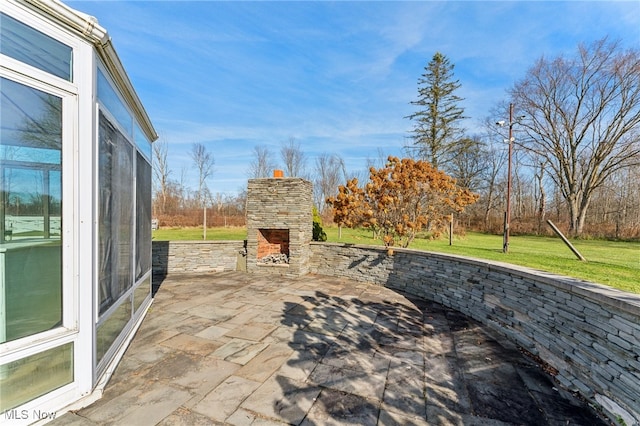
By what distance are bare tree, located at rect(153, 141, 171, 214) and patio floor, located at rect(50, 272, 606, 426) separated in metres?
19.8

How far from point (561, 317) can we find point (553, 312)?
0.11 metres

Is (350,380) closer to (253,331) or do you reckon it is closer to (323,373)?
(323,373)

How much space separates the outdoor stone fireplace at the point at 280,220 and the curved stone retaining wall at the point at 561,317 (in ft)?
10.1

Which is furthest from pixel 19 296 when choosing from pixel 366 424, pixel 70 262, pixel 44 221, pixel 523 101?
pixel 523 101

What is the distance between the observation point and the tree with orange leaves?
6.43m

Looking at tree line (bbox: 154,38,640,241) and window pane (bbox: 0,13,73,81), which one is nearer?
window pane (bbox: 0,13,73,81)

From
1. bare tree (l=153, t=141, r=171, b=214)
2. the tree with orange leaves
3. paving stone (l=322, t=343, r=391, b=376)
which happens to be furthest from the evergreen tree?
bare tree (l=153, t=141, r=171, b=214)

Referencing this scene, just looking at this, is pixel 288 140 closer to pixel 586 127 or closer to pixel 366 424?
pixel 586 127

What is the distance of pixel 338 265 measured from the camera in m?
7.00

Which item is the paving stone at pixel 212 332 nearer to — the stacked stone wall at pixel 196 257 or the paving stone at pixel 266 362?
the paving stone at pixel 266 362

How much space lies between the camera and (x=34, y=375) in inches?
73.0

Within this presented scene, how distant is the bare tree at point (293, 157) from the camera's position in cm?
2317

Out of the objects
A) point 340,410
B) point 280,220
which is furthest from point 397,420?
point 280,220

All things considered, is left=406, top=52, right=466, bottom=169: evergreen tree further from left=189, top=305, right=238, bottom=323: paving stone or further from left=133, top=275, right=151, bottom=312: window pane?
left=133, top=275, right=151, bottom=312: window pane
